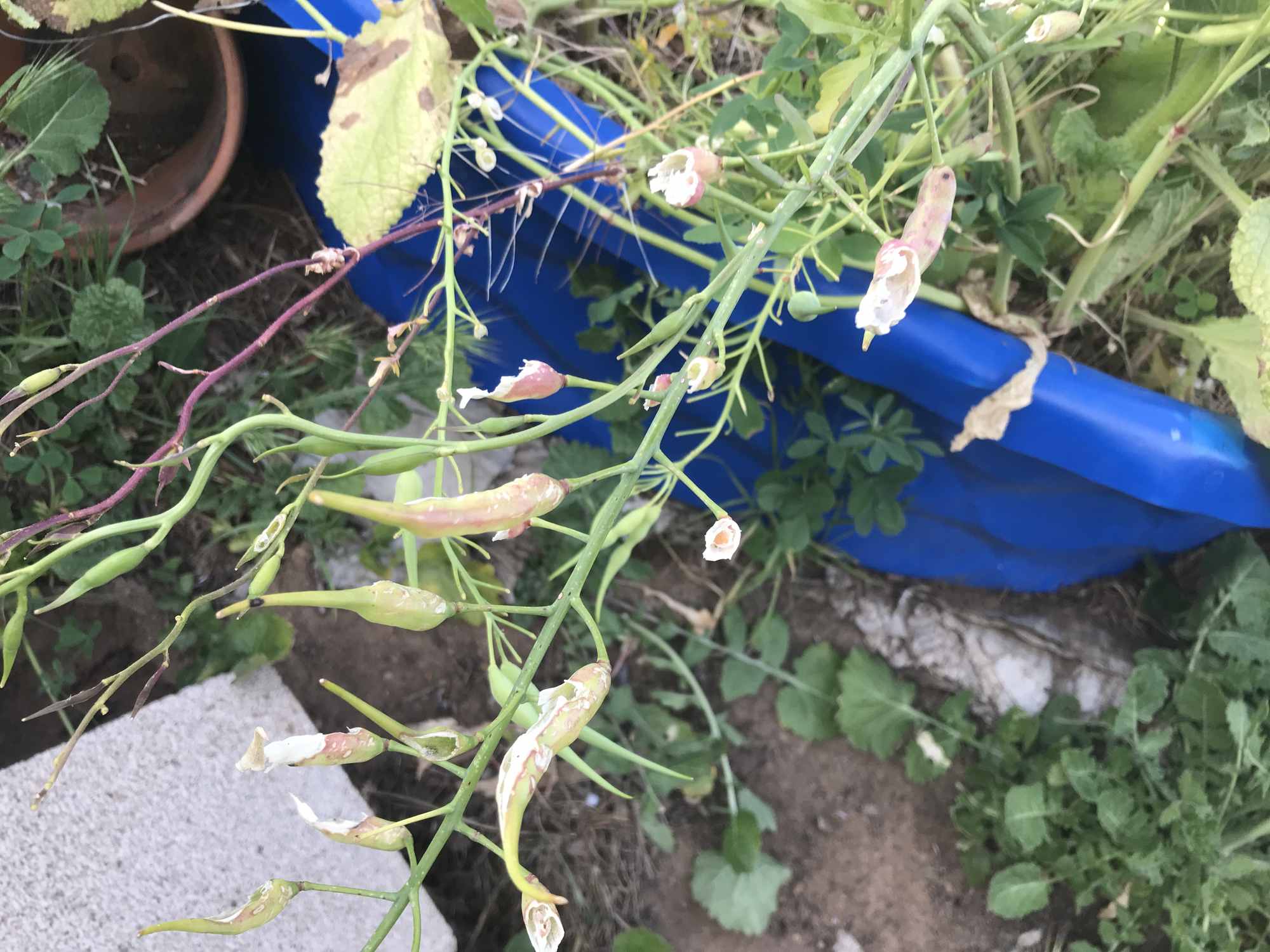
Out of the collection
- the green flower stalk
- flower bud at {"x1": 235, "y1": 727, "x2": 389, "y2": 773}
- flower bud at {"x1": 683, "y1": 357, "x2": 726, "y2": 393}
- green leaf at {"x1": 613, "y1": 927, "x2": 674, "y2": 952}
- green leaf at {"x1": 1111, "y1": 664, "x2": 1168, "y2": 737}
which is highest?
flower bud at {"x1": 683, "y1": 357, "x2": 726, "y2": 393}

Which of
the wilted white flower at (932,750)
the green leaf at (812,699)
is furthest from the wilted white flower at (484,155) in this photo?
the wilted white flower at (932,750)

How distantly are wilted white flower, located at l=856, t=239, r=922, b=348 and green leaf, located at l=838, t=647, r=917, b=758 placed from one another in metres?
0.71

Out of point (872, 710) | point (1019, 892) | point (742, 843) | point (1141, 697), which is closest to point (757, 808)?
point (742, 843)

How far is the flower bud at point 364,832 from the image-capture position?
333 millimetres

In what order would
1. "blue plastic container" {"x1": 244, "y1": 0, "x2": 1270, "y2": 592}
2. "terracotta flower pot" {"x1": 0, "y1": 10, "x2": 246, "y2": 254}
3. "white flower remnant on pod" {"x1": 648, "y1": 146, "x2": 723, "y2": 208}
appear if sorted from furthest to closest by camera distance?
"terracotta flower pot" {"x1": 0, "y1": 10, "x2": 246, "y2": 254} → "blue plastic container" {"x1": 244, "y1": 0, "x2": 1270, "y2": 592} → "white flower remnant on pod" {"x1": 648, "y1": 146, "x2": 723, "y2": 208}

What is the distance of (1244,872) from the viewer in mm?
794

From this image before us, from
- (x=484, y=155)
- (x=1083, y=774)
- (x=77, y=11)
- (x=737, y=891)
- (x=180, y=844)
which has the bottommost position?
(x=737, y=891)

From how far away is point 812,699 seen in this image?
39.1 inches

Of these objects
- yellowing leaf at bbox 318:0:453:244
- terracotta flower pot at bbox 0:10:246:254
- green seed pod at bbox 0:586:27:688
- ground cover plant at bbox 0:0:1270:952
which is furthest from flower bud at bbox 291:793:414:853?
terracotta flower pot at bbox 0:10:246:254

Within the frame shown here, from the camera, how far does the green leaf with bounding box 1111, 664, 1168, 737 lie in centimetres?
86

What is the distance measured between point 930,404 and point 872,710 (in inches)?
16.4

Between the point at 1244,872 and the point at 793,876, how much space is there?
430mm

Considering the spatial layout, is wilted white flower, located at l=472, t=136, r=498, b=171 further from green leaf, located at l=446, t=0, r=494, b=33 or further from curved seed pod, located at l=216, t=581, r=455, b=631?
curved seed pod, located at l=216, t=581, r=455, b=631

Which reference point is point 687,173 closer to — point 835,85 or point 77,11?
point 835,85
